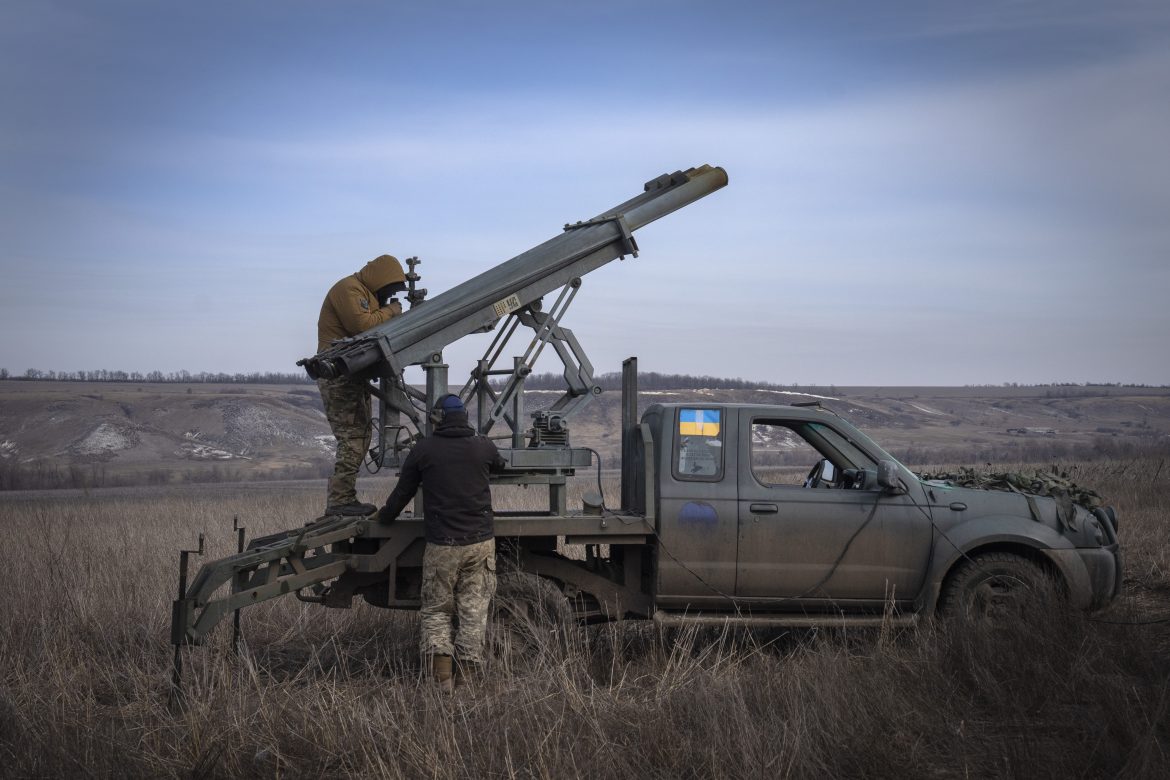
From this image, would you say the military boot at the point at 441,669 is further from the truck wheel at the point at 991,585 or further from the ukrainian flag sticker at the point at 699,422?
the truck wheel at the point at 991,585

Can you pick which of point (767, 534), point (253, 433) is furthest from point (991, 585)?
point (253, 433)

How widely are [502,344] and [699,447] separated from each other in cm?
178

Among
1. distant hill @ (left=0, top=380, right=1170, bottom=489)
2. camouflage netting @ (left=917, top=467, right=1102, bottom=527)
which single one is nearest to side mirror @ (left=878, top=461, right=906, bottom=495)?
camouflage netting @ (left=917, top=467, right=1102, bottom=527)

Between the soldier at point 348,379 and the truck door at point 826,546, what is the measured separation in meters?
2.86

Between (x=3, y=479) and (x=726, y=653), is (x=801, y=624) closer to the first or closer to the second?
(x=726, y=653)

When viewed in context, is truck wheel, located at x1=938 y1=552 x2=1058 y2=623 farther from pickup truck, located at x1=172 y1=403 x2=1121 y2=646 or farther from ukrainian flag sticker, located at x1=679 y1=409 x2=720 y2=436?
ukrainian flag sticker, located at x1=679 y1=409 x2=720 y2=436

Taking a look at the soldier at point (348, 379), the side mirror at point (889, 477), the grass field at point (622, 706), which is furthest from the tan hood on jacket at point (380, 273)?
the side mirror at point (889, 477)

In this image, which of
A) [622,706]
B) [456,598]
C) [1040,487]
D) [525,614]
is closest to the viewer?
[622,706]

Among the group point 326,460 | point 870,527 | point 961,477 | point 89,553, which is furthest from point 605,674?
point 326,460

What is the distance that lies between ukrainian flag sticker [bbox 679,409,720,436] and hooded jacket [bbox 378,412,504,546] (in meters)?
1.49

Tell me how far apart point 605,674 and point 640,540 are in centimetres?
97

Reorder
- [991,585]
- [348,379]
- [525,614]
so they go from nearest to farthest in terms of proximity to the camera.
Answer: [525,614], [991,585], [348,379]

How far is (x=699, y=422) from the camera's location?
770cm

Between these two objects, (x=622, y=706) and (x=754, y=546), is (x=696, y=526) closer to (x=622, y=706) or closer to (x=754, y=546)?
(x=754, y=546)
